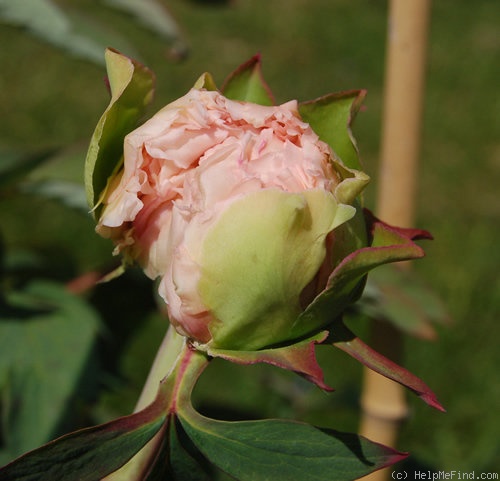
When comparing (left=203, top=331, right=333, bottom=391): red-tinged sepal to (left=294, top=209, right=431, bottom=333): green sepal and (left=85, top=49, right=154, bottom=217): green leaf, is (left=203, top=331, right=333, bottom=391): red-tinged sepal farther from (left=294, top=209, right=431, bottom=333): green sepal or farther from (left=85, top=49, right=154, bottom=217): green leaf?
(left=85, top=49, right=154, bottom=217): green leaf

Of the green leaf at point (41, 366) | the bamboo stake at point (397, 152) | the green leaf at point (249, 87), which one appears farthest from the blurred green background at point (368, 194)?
the green leaf at point (249, 87)

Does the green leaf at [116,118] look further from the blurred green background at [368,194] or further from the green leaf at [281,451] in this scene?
the blurred green background at [368,194]

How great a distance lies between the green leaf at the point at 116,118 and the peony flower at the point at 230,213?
11 mm

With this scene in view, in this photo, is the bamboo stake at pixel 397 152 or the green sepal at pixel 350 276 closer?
the green sepal at pixel 350 276

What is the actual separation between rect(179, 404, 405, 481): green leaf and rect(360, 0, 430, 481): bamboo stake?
36 cm

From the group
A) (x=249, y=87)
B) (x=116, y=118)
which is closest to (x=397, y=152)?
(x=249, y=87)

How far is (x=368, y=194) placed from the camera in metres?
2.37

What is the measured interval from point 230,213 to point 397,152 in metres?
0.42

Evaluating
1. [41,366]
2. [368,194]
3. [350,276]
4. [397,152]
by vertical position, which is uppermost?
[350,276]

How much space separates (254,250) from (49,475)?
157 millimetres

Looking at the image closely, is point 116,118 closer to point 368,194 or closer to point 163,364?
point 163,364

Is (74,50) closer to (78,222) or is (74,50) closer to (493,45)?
(78,222)

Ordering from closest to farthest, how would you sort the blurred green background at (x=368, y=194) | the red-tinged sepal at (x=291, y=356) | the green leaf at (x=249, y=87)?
the red-tinged sepal at (x=291, y=356) → the green leaf at (x=249, y=87) → the blurred green background at (x=368, y=194)

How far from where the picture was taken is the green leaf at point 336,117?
51 cm
